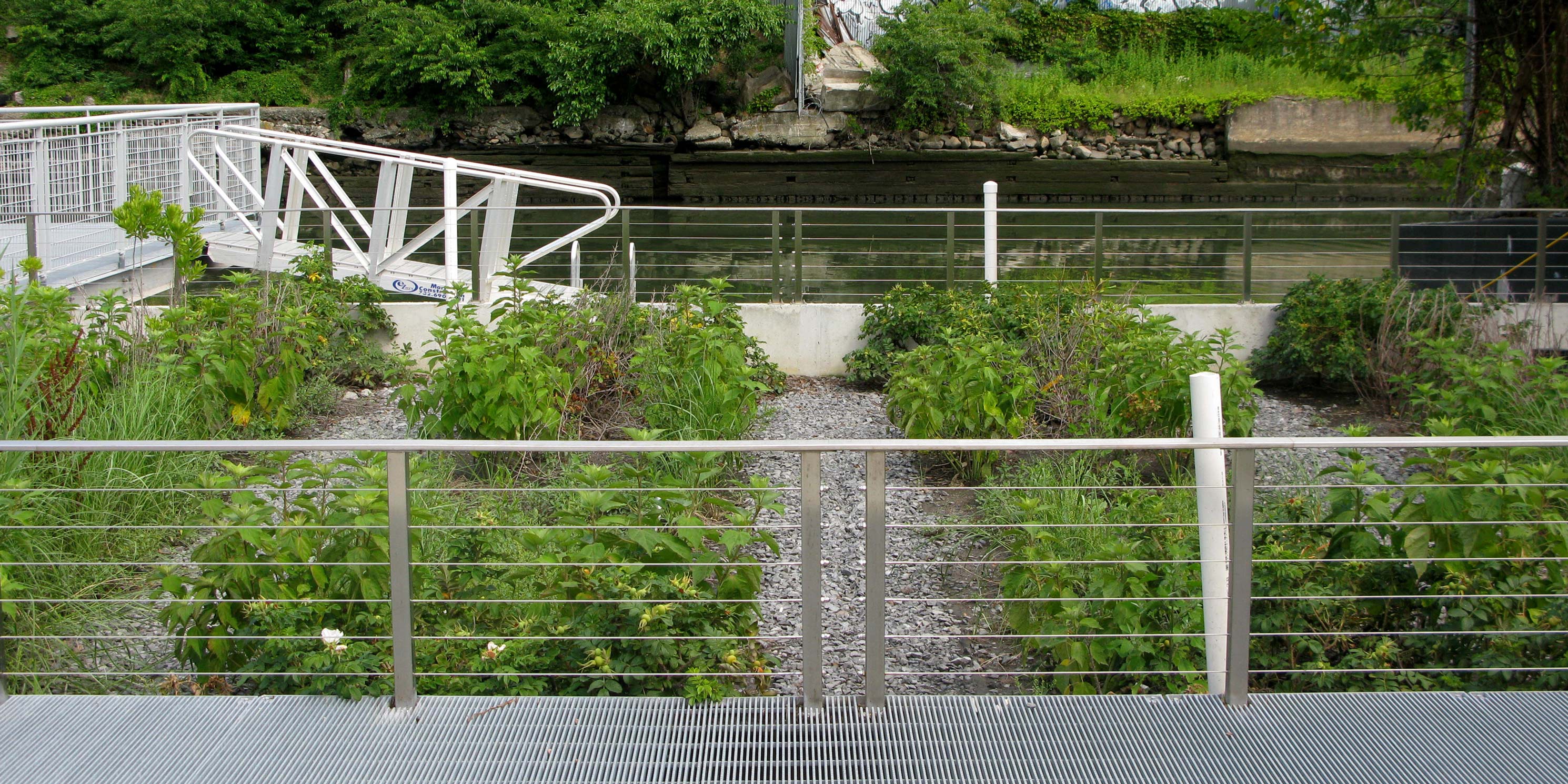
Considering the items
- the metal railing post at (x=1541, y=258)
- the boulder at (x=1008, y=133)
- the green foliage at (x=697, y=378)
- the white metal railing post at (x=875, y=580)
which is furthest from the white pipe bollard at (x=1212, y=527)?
the boulder at (x=1008, y=133)

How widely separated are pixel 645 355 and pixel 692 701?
14.6 feet

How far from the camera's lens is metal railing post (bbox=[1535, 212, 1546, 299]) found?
1024cm

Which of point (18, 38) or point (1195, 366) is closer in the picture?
point (1195, 366)

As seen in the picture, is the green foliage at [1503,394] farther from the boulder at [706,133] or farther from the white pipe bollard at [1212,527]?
the boulder at [706,133]

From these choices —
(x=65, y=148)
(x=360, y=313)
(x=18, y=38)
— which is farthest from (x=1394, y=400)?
(x=18, y=38)

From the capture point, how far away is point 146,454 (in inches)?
236

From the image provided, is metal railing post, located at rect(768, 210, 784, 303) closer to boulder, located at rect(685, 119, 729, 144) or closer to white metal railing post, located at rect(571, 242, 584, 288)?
white metal railing post, located at rect(571, 242, 584, 288)

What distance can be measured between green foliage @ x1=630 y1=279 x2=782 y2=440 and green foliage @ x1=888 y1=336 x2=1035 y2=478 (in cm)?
96

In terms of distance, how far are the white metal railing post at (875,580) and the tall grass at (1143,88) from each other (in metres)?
26.1

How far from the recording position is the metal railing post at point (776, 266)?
417 inches

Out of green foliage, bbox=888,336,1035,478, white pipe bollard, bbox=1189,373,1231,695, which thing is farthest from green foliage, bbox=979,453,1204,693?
green foliage, bbox=888,336,1035,478

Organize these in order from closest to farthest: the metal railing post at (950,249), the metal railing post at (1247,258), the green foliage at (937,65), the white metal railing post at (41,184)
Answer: the white metal railing post at (41,184) < the metal railing post at (1247,258) < the metal railing post at (950,249) < the green foliage at (937,65)

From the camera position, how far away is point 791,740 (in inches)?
129

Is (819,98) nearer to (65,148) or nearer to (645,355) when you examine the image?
(65,148)
